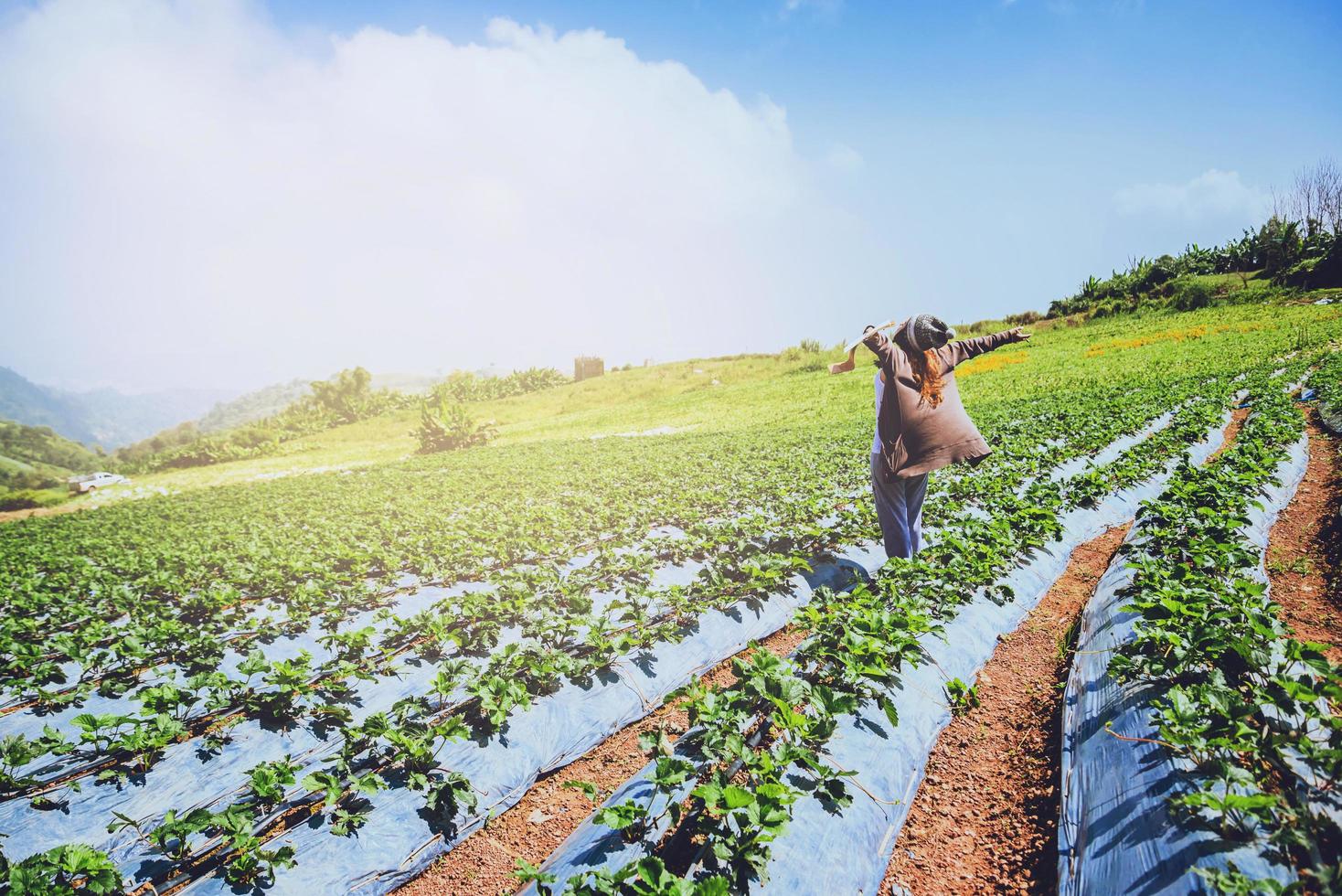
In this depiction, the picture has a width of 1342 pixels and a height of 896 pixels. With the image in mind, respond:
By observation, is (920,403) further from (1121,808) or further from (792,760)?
(792,760)

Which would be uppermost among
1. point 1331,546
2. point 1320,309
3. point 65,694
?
point 1320,309

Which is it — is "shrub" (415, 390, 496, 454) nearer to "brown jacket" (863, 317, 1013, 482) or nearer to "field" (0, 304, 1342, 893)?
"field" (0, 304, 1342, 893)

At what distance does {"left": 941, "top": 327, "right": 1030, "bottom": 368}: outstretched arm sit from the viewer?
515cm

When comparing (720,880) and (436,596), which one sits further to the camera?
(436,596)

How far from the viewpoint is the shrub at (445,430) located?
2744 centimetres

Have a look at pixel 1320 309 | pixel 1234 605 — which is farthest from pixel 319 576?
pixel 1320 309

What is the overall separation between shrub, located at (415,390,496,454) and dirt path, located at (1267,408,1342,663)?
28.6m

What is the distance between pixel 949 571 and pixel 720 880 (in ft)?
12.9

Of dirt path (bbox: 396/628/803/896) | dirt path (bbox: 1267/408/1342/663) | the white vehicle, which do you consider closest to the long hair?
dirt path (bbox: 1267/408/1342/663)

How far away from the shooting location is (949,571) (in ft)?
16.2

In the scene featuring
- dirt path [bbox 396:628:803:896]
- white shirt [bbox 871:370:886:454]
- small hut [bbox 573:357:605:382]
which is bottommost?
dirt path [bbox 396:628:803:896]

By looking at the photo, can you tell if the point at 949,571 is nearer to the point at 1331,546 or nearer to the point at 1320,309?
the point at 1331,546

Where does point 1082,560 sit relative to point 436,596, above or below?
below

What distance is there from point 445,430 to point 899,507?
26316mm
